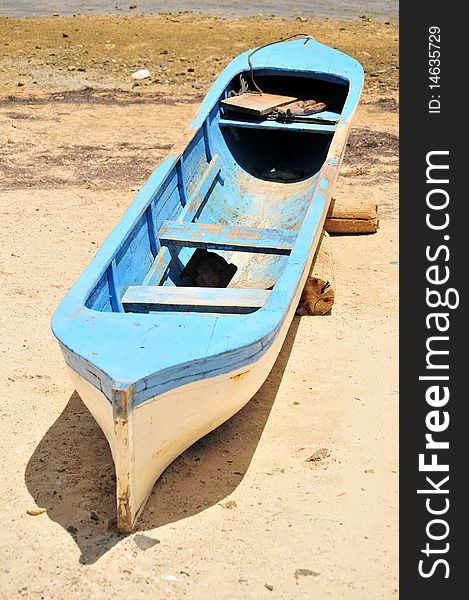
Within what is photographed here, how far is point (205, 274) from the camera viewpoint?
676 cm

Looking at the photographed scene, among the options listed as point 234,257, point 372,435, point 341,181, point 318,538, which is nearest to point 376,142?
point 341,181

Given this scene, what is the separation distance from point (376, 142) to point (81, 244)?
167 inches

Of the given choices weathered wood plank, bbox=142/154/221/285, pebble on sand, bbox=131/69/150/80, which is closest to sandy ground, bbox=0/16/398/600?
weathered wood plank, bbox=142/154/221/285

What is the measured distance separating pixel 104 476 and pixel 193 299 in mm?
1150

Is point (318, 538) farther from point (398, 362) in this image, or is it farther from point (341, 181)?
point (341, 181)

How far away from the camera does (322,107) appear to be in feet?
28.2

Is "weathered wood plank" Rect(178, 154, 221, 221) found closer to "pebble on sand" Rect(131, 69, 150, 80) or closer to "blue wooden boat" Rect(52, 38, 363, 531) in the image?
"blue wooden boat" Rect(52, 38, 363, 531)

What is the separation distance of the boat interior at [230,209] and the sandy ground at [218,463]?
672 mm

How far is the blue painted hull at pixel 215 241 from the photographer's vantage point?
14.1ft

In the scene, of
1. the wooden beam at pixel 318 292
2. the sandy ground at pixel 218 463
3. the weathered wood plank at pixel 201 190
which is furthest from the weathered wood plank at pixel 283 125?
the wooden beam at pixel 318 292

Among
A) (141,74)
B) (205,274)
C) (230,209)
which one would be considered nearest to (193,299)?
(205,274)

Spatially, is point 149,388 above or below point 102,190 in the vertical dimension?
above

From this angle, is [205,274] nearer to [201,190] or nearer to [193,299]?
[201,190]

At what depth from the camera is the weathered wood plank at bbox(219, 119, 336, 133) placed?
25.8 ft
